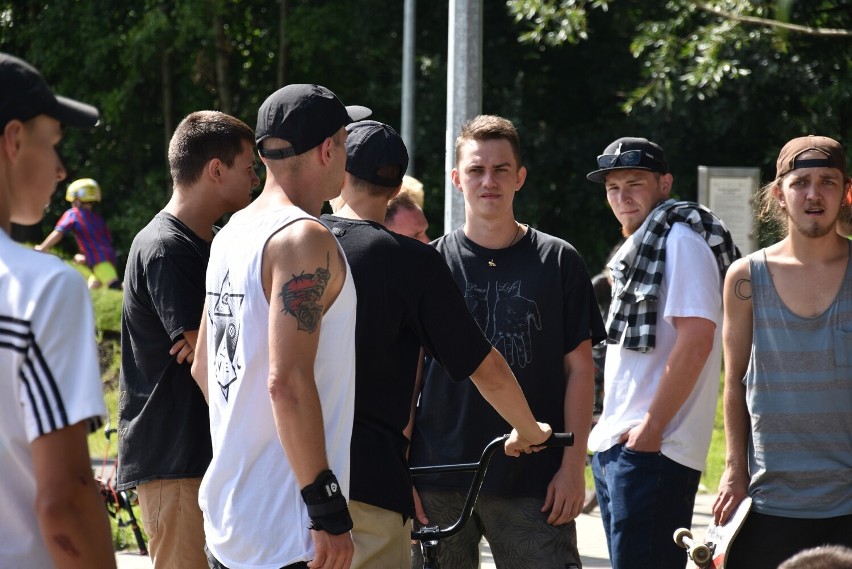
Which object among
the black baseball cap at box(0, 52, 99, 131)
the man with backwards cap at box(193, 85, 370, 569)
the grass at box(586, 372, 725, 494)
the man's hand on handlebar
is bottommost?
the grass at box(586, 372, 725, 494)

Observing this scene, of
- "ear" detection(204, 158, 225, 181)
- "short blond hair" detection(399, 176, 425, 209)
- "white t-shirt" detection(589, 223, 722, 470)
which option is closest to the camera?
"ear" detection(204, 158, 225, 181)

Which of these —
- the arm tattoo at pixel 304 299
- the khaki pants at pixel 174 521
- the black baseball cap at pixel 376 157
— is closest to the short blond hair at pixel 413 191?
the black baseball cap at pixel 376 157

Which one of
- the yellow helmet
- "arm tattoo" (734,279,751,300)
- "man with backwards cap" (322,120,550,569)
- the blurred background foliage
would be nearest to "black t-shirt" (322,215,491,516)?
"man with backwards cap" (322,120,550,569)

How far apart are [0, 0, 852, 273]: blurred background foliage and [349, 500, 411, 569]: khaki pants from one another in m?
14.9

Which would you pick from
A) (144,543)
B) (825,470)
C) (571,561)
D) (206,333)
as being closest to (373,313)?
(206,333)

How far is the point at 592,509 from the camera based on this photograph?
8672 millimetres

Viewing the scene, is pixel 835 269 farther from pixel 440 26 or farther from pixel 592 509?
pixel 440 26

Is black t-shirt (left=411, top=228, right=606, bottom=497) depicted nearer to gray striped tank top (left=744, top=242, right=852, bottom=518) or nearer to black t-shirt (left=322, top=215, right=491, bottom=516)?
gray striped tank top (left=744, top=242, right=852, bottom=518)

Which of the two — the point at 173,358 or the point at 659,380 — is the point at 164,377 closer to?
the point at 173,358

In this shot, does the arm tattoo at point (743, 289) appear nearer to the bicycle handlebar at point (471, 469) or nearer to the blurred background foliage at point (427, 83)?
the bicycle handlebar at point (471, 469)

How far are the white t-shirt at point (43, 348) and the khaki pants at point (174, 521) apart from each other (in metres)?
1.87

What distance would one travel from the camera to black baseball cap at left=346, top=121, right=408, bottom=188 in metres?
3.75

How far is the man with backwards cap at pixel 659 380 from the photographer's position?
4.51m

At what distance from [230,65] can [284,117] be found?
77.6ft
